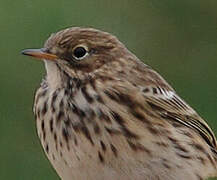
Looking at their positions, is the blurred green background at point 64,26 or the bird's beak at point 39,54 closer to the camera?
the bird's beak at point 39,54

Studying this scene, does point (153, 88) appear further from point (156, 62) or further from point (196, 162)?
point (156, 62)

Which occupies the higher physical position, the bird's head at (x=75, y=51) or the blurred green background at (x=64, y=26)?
the bird's head at (x=75, y=51)

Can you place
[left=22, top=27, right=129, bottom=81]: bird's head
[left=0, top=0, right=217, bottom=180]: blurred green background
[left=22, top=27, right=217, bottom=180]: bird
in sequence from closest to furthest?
[left=22, top=27, right=217, bottom=180]: bird → [left=22, top=27, right=129, bottom=81]: bird's head → [left=0, top=0, right=217, bottom=180]: blurred green background

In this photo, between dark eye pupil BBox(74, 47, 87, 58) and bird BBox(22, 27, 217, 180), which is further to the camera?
dark eye pupil BBox(74, 47, 87, 58)

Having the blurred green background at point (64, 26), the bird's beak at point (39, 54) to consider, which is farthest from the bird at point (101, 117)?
the blurred green background at point (64, 26)

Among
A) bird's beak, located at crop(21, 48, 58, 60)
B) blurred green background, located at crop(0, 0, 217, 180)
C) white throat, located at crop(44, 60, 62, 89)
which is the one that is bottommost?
blurred green background, located at crop(0, 0, 217, 180)

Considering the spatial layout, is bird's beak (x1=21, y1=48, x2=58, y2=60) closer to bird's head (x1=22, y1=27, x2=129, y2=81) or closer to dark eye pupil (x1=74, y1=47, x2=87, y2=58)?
bird's head (x1=22, y1=27, x2=129, y2=81)

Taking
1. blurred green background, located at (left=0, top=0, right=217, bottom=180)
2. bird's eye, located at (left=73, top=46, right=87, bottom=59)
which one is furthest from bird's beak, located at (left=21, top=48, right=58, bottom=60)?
blurred green background, located at (left=0, top=0, right=217, bottom=180)

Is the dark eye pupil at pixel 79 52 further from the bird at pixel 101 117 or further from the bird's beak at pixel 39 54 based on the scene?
the bird's beak at pixel 39 54

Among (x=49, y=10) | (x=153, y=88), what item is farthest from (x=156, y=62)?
(x=153, y=88)
